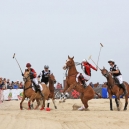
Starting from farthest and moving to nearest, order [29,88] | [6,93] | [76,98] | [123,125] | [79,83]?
[76,98] → [6,93] → [29,88] → [79,83] → [123,125]

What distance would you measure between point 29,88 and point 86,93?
10.6 feet

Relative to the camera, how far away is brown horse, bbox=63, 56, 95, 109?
Answer: 72.2 feet

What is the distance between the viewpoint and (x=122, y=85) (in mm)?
23172

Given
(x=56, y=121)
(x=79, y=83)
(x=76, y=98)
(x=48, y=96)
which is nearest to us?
(x=56, y=121)

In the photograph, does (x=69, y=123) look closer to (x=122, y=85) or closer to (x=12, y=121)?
(x=12, y=121)

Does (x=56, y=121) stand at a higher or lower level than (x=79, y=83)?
lower

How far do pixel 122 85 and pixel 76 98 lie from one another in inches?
726

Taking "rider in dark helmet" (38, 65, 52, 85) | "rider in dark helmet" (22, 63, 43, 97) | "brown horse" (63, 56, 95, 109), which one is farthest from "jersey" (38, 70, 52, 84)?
"brown horse" (63, 56, 95, 109)

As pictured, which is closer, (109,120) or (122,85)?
(109,120)

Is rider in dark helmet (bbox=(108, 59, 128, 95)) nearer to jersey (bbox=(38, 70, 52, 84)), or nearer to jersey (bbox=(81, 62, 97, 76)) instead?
jersey (bbox=(81, 62, 97, 76))

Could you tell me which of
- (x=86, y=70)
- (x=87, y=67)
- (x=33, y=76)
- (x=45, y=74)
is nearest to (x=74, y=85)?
(x=86, y=70)

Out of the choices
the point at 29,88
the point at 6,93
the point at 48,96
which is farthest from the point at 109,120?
the point at 6,93

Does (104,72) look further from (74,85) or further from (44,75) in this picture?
(44,75)

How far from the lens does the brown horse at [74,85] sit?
22.0m
